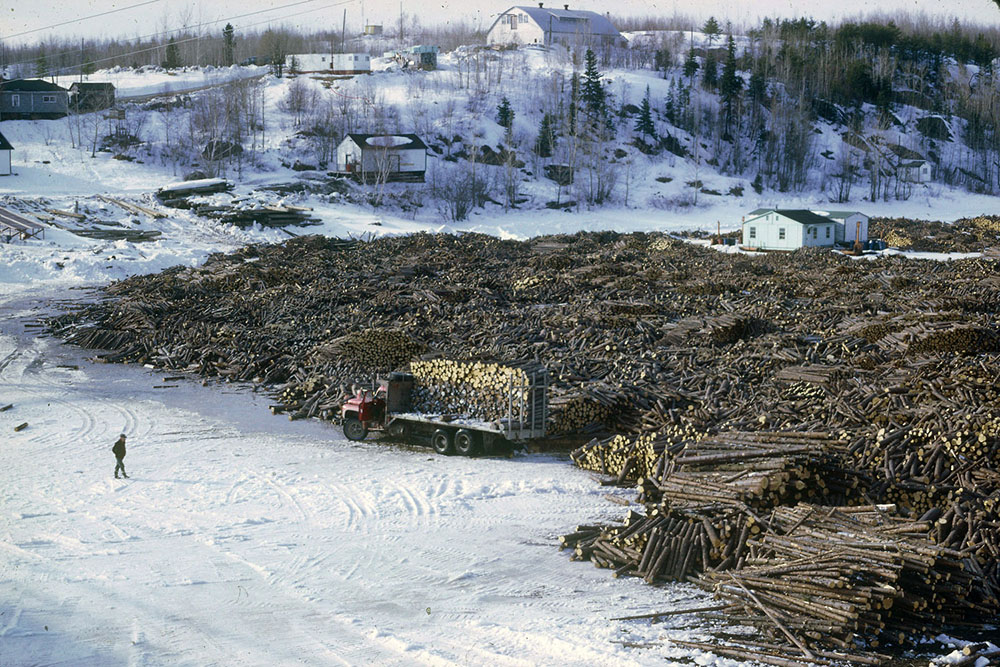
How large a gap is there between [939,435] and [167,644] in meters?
12.5

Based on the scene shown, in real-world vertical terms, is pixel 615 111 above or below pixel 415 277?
above

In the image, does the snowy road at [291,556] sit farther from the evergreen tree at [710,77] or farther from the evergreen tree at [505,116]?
the evergreen tree at [710,77]

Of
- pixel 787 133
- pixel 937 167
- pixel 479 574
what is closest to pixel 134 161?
pixel 787 133

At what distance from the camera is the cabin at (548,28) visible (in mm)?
129625

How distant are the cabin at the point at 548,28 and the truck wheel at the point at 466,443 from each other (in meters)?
115

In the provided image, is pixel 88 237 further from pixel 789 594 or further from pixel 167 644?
pixel 789 594

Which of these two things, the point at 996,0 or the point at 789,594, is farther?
the point at 996,0

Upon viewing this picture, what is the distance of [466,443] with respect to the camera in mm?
19125

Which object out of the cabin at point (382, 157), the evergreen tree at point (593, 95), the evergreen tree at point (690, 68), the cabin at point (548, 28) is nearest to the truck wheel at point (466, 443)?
the cabin at point (382, 157)

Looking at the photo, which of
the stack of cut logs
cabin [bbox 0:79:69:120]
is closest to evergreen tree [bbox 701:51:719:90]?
cabin [bbox 0:79:69:120]

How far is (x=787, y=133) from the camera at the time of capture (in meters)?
96.1

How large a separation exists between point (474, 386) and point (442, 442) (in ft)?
4.81

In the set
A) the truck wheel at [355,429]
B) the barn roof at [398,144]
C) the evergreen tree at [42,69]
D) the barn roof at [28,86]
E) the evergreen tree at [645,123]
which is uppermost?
the evergreen tree at [42,69]

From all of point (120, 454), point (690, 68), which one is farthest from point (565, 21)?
point (120, 454)
